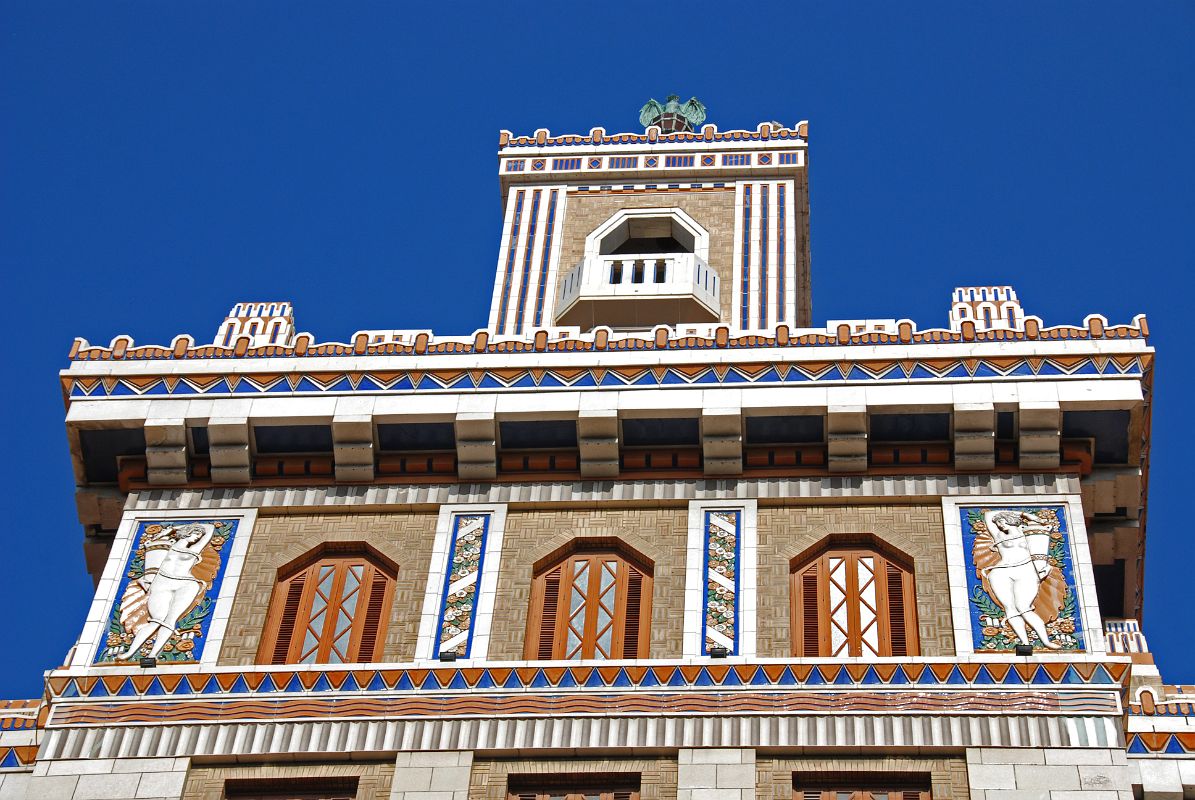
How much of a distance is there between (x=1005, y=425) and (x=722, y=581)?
12.2 feet

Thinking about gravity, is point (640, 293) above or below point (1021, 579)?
above

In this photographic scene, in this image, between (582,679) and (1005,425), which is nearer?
(582,679)

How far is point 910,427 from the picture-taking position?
2670cm

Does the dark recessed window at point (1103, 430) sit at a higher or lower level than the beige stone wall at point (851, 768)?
higher

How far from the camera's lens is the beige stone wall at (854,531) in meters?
24.7

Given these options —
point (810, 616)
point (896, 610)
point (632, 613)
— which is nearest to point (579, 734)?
point (632, 613)

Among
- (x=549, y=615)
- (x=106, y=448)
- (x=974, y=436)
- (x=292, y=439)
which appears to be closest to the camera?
(x=549, y=615)

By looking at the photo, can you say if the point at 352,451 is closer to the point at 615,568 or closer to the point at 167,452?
the point at 167,452

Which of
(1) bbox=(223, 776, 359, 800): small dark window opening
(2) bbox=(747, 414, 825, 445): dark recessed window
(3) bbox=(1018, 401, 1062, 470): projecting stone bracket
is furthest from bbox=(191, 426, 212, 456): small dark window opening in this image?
(3) bbox=(1018, 401, 1062, 470): projecting stone bracket

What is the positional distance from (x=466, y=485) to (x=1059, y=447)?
21.4 feet

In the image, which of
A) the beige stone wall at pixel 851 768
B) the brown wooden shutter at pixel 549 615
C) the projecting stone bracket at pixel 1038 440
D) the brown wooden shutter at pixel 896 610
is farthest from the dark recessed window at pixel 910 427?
the beige stone wall at pixel 851 768

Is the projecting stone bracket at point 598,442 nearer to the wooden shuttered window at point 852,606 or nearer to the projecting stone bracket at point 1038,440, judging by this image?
the wooden shuttered window at point 852,606

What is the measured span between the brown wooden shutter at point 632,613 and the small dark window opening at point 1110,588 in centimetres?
531

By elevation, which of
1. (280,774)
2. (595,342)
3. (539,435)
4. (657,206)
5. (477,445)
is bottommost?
(280,774)
